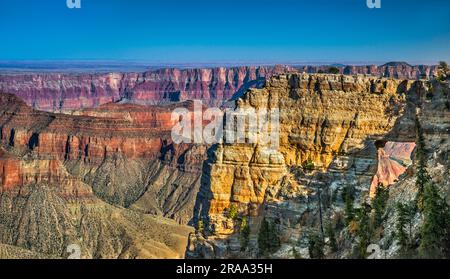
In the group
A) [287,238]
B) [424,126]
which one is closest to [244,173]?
[287,238]

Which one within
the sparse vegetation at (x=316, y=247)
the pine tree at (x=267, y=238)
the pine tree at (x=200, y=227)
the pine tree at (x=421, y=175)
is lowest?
the pine tree at (x=200, y=227)

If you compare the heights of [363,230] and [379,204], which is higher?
[379,204]

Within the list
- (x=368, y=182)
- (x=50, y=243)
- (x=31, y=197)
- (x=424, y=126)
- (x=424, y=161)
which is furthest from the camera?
(x=31, y=197)

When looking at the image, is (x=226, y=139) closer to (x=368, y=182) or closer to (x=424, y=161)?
(x=368, y=182)

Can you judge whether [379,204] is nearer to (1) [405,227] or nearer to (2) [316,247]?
(2) [316,247]

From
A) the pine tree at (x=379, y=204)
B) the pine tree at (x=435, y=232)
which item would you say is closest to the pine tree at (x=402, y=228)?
the pine tree at (x=435, y=232)

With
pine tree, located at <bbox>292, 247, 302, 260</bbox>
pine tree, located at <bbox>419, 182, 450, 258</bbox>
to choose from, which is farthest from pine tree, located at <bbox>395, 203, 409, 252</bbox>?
pine tree, located at <bbox>292, 247, 302, 260</bbox>

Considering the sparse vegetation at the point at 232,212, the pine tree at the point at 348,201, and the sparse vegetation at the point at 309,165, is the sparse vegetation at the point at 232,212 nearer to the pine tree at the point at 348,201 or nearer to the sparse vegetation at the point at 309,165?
the sparse vegetation at the point at 309,165

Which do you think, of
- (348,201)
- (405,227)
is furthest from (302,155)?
(405,227)
